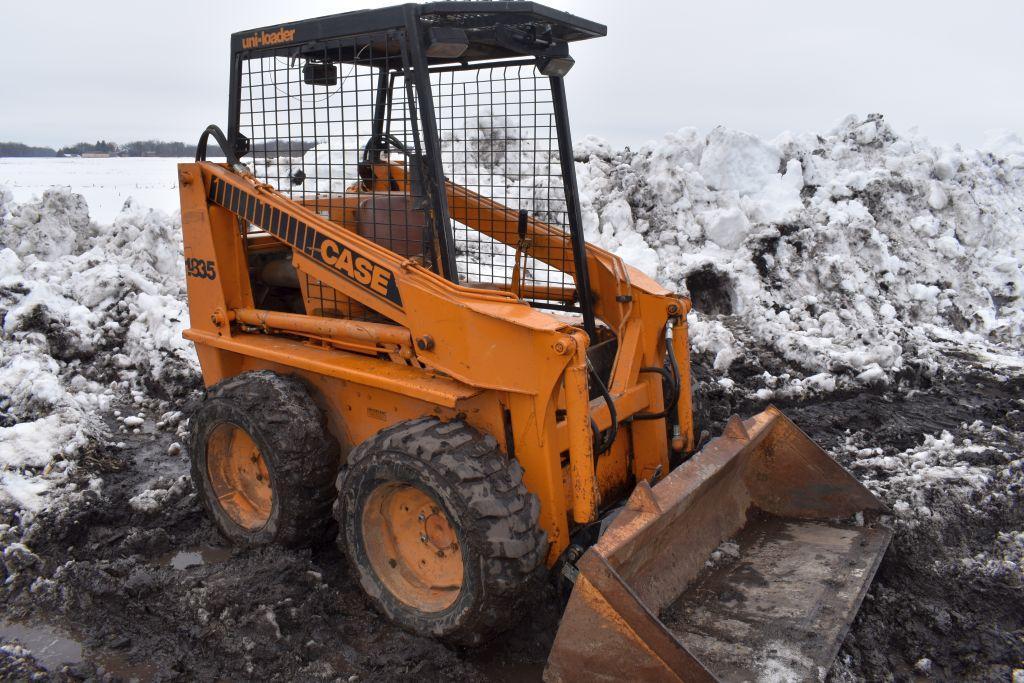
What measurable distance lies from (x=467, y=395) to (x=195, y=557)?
1.87 meters

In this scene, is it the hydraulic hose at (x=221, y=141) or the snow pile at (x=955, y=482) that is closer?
the snow pile at (x=955, y=482)

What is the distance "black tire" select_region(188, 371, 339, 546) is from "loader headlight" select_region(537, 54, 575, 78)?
1871 mm

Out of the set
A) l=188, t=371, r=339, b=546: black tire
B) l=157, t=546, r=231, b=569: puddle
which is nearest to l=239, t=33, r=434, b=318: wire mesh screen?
l=188, t=371, r=339, b=546: black tire

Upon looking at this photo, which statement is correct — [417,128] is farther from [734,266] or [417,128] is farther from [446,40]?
[734,266]

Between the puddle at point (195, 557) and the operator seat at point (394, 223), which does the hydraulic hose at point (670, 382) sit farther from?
the puddle at point (195, 557)

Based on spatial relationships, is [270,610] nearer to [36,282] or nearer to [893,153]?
[36,282]

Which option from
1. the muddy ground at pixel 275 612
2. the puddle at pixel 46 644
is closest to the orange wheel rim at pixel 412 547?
the muddy ground at pixel 275 612

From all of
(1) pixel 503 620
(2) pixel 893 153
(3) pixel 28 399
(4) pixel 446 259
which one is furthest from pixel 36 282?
(2) pixel 893 153

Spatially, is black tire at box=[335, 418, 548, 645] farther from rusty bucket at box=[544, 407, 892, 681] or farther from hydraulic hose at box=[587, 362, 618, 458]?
hydraulic hose at box=[587, 362, 618, 458]

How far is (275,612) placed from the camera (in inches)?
137

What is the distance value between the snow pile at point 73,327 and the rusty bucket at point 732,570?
10.6 feet

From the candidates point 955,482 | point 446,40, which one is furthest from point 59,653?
point 955,482

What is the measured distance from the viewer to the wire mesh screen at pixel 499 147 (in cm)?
406

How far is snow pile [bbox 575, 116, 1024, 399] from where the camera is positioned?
6.71 meters
